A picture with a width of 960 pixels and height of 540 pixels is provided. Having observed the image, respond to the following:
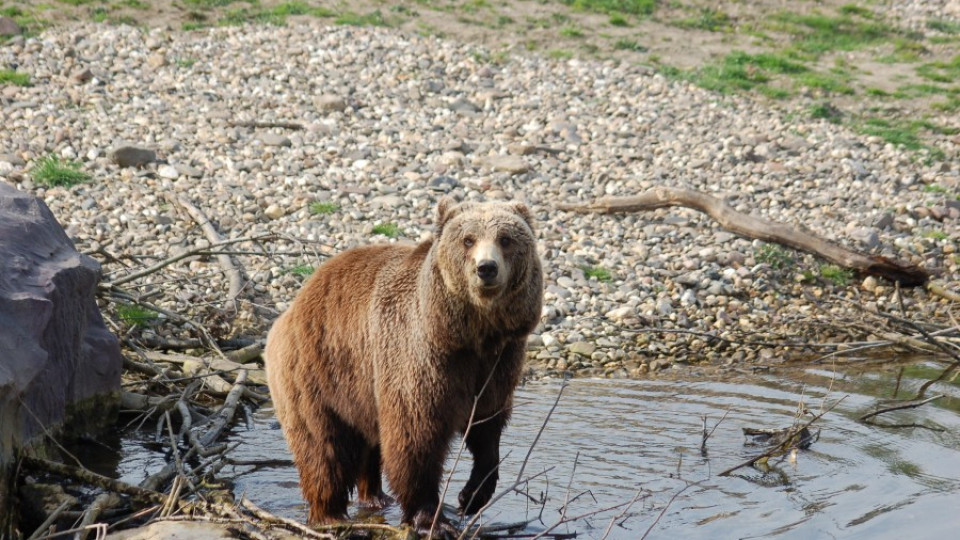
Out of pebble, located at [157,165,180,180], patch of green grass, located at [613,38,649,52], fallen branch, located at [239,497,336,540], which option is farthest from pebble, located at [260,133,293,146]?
fallen branch, located at [239,497,336,540]

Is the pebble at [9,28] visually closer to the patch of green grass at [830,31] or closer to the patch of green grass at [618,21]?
the patch of green grass at [618,21]

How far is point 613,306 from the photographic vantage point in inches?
406

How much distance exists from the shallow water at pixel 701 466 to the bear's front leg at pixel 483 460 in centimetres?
23

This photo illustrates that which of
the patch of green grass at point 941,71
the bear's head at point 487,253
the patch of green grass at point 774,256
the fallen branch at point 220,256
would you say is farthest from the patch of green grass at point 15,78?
the patch of green grass at point 941,71

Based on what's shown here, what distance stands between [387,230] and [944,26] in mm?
15419

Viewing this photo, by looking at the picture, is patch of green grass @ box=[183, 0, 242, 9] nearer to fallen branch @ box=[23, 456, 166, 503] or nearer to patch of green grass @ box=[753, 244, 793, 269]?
patch of green grass @ box=[753, 244, 793, 269]

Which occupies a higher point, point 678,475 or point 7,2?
point 7,2

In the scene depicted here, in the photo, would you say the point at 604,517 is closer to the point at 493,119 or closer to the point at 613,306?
the point at 613,306

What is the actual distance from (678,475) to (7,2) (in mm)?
14248

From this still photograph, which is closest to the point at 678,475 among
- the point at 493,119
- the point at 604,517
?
the point at 604,517

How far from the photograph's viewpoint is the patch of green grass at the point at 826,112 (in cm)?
1558

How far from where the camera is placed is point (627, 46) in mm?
18062

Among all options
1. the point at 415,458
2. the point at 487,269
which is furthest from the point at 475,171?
the point at 487,269

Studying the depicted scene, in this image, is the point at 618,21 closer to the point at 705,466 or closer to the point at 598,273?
the point at 598,273
